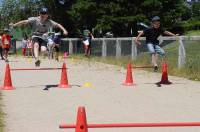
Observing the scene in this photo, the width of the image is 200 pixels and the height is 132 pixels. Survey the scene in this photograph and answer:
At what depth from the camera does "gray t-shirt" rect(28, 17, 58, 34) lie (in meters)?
15.2

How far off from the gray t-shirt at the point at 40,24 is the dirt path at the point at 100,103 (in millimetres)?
1533

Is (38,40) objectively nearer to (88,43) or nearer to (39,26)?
(39,26)

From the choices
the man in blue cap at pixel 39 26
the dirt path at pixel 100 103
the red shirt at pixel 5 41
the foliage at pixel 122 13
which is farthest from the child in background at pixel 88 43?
the man in blue cap at pixel 39 26

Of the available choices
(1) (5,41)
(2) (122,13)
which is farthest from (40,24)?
(2) (122,13)

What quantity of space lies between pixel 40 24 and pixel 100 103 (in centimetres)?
447

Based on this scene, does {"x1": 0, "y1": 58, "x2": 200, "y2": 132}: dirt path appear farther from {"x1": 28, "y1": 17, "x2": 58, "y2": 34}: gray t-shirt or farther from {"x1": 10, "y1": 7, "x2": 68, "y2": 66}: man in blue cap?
{"x1": 28, "y1": 17, "x2": 58, "y2": 34}: gray t-shirt

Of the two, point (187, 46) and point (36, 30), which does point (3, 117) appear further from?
point (187, 46)

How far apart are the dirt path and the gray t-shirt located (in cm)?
153

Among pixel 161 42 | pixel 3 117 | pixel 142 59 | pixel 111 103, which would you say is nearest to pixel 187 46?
pixel 161 42

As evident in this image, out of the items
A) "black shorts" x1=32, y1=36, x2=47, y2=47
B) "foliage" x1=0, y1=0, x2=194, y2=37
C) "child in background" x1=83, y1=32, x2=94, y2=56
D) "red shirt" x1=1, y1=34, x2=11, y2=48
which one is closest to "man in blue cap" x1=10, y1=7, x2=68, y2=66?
"black shorts" x1=32, y1=36, x2=47, y2=47

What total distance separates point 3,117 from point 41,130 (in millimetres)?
1312

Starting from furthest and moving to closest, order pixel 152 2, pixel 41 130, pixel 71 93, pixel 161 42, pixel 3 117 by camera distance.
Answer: pixel 152 2 → pixel 161 42 → pixel 71 93 → pixel 3 117 → pixel 41 130

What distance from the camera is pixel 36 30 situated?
1538 cm

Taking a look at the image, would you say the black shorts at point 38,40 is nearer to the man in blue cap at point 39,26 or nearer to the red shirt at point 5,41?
the man in blue cap at point 39,26
